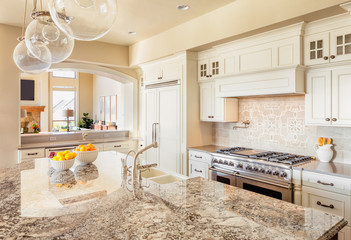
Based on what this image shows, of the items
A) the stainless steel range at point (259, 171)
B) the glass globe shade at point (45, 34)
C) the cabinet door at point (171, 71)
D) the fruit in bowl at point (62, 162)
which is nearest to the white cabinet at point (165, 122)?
the cabinet door at point (171, 71)

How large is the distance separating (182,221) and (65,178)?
4.14 feet

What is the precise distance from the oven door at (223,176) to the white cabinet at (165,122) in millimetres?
842

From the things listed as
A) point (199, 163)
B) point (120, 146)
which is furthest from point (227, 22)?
point (120, 146)

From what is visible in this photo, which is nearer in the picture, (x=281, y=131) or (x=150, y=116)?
(x=281, y=131)

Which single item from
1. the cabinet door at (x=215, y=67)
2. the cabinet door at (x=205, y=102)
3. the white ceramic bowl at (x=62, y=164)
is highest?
the cabinet door at (x=215, y=67)

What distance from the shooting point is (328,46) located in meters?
2.64

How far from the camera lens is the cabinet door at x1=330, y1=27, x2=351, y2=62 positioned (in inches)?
99.0

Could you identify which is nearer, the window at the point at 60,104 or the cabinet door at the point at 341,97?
the cabinet door at the point at 341,97

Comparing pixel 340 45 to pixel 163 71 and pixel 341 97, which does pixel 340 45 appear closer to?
pixel 341 97

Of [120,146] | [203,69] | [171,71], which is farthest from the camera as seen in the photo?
[120,146]

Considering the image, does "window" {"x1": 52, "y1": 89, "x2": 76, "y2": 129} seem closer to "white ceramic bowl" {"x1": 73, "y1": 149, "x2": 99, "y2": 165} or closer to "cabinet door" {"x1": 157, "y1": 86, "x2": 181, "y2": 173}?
"cabinet door" {"x1": 157, "y1": 86, "x2": 181, "y2": 173}

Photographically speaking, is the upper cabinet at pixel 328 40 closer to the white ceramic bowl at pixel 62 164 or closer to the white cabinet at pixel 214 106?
the white cabinet at pixel 214 106

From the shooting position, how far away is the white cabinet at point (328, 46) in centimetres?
253

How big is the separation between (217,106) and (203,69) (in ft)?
2.24
